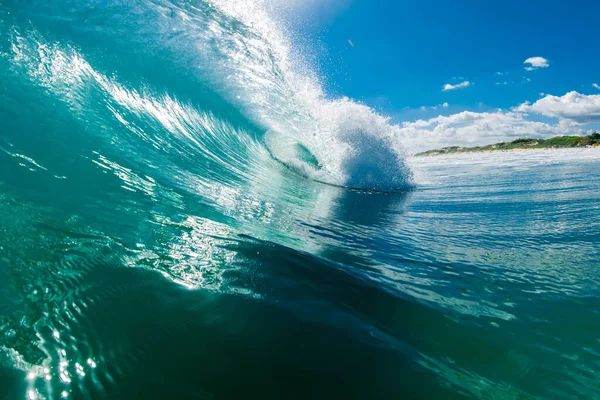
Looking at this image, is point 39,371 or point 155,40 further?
point 155,40

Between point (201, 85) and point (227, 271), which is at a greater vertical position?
point (201, 85)

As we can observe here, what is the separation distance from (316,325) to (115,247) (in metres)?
1.77

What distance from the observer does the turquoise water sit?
166 centimetres

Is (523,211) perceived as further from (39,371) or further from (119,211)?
(39,371)

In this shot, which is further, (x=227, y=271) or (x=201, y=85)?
(x=201, y=85)

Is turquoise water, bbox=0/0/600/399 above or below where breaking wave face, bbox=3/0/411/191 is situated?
below

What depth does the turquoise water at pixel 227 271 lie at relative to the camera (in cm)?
166

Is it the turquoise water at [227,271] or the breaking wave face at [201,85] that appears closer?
the turquoise water at [227,271]

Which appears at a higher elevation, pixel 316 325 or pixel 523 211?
pixel 523 211

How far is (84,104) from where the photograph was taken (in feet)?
19.9

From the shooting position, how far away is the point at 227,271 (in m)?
2.63

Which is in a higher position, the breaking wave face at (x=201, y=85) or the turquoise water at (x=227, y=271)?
the breaking wave face at (x=201, y=85)

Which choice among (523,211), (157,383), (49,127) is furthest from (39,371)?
(523,211)

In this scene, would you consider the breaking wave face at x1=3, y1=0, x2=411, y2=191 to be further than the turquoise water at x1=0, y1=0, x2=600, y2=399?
Yes
